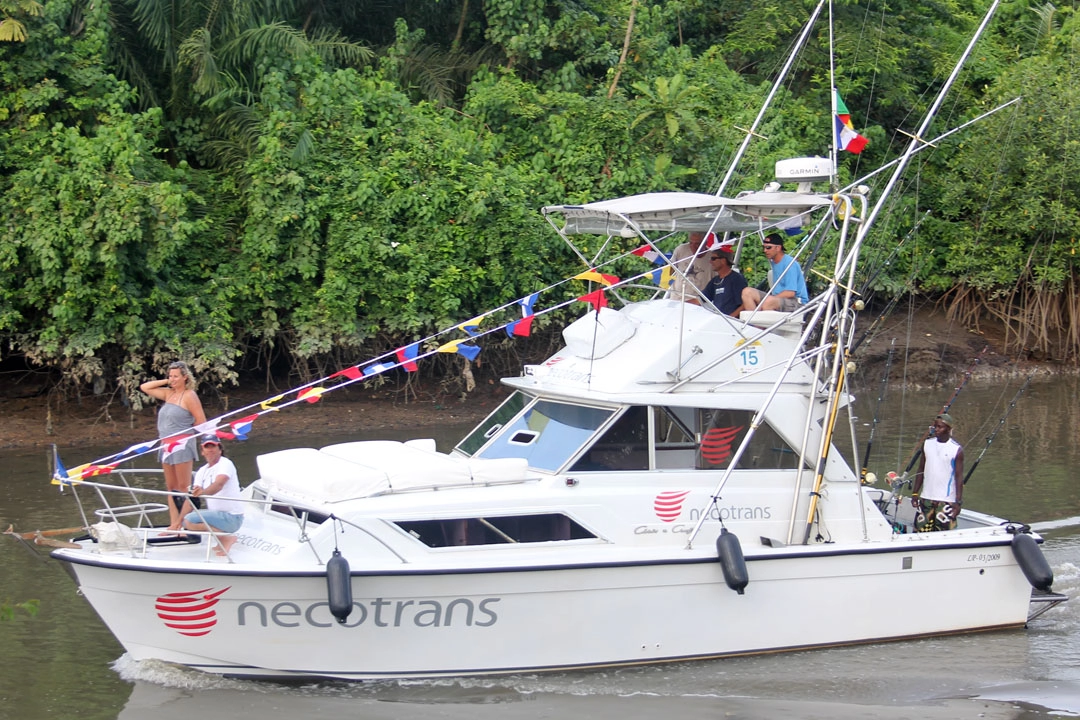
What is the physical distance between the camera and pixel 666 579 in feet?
24.5

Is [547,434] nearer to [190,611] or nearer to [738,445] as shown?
[738,445]

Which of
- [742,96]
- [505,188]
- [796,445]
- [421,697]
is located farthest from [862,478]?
[742,96]

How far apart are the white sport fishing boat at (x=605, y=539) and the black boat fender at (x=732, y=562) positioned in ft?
0.05

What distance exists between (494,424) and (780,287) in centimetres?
244

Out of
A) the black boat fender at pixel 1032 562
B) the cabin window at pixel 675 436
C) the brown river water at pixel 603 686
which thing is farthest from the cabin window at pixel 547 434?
the black boat fender at pixel 1032 562

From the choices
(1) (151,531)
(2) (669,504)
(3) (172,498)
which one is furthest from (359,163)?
(2) (669,504)

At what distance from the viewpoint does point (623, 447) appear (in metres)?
7.83

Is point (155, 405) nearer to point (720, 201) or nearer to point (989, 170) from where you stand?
point (720, 201)

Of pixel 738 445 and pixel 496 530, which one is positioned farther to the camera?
pixel 738 445

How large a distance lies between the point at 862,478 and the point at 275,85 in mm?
9467

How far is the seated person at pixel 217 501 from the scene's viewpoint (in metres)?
7.33

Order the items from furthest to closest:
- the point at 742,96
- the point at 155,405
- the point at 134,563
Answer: the point at 742,96
the point at 155,405
the point at 134,563

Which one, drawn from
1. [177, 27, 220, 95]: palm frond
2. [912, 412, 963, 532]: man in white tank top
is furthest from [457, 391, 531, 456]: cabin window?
[177, 27, 220, 95]: palm frond

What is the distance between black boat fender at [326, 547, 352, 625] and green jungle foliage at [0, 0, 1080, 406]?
24.4 ft
